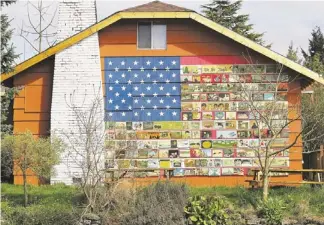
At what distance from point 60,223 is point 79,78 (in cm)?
668

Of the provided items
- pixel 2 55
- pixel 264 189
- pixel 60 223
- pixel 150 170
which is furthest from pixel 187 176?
pixel 2 55

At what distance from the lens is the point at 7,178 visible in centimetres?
2012

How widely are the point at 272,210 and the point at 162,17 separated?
8.11 meters

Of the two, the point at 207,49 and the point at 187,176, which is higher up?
the point at 207,49

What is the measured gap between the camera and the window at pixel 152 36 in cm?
1973

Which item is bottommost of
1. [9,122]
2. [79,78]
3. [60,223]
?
[60,223]

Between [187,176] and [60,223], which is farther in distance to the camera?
[187,176]

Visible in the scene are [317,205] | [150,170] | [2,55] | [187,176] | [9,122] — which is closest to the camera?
[2,55]

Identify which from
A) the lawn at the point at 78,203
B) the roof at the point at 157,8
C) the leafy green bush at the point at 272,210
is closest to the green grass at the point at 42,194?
the lawn at the point at 78,203

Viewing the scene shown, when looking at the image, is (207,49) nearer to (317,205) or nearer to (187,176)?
(187,176)

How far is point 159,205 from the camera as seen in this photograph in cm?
1381

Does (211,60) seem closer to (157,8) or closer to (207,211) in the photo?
(157,8)

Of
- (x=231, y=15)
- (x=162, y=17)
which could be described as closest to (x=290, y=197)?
(x=162, y=17)

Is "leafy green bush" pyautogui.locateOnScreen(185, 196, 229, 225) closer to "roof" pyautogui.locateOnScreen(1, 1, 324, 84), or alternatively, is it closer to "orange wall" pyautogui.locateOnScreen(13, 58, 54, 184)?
"roof" pyautogui.locateOnScreen(1, 1, 324, 84)
